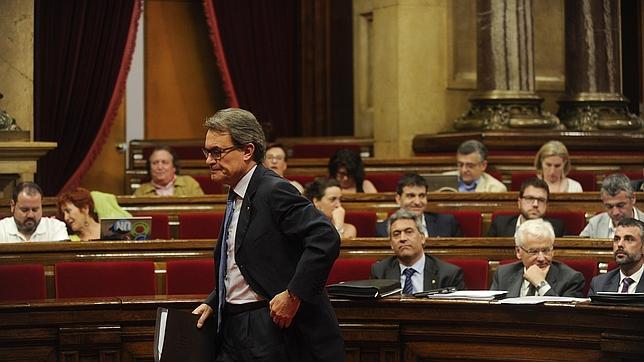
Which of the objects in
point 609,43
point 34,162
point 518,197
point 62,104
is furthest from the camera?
point 609,43

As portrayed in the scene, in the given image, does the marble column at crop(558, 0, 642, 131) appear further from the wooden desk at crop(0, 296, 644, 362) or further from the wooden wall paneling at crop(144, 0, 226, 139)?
the wooden desk at crop(0, 296, 644, 362)

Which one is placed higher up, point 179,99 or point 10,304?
point 179,99

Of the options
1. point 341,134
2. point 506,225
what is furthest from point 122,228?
point 341,134

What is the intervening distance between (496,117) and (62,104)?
3.16 m

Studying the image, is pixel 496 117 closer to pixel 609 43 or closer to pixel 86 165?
pixel 609 43

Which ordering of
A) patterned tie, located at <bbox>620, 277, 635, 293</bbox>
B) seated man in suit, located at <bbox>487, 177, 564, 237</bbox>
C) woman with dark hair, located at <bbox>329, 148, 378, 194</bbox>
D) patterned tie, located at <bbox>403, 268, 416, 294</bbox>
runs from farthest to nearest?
woman with dark hair, located at <bbox>329, 148, 378, 194</bbox> → seated man in suit, located at <bbox>487, 177, 564, 237</bbox> → patterned tie, located at <bbox>403, 268, 416, 294</bbox> → patterned tie, located at <bbox>620, 277, 635, 293</bbox>

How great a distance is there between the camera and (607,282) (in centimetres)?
520

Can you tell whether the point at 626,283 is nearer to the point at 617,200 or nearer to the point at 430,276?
the point at 430,276

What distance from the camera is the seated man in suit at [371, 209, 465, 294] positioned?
17.8 feet

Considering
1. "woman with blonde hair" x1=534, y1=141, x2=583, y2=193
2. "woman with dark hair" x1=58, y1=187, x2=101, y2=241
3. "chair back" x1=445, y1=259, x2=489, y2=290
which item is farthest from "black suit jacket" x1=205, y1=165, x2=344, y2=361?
"woman with blonde hair" x1=534, y1=141, x2=583, y2=193

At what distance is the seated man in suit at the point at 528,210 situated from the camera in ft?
21.5

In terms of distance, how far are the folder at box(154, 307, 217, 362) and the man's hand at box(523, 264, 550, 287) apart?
1.89 m

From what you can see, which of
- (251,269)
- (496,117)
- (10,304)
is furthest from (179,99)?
(251,269)

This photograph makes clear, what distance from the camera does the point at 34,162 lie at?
8.07 meters
